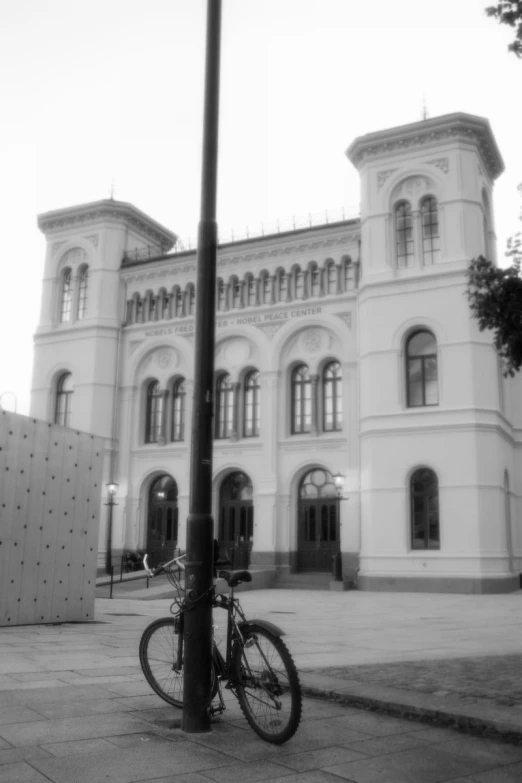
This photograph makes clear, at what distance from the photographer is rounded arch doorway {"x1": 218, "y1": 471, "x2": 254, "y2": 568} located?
31.3 m

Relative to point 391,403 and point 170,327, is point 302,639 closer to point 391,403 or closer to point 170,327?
point 391,403

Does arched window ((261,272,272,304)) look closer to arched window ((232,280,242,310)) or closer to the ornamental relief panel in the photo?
arched window ((232,280,242,310))

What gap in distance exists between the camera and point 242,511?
31938 mm

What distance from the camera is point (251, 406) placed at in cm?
3262

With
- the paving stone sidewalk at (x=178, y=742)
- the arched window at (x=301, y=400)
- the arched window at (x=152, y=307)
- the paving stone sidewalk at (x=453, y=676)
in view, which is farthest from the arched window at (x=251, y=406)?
the paving stone sidewalk at (x=178, y=742)

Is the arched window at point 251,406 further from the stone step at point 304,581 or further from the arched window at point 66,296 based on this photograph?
the arched window at point 66,296

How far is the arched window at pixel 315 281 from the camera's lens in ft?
104

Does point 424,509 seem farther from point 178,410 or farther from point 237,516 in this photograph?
point 178,410

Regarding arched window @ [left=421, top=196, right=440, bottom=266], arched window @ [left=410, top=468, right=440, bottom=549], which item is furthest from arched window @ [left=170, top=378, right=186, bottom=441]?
arched window @ [left=421, top=196, right=440, bottom=266]

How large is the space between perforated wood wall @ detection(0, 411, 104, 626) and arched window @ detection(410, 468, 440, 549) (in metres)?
14.7

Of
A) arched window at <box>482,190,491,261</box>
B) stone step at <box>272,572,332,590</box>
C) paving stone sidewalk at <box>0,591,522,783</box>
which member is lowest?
paving stone sidewalk at <box>0,591,522,783</box>

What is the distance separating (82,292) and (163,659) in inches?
1246

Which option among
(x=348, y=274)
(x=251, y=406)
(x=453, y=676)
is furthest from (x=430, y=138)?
(x=453, y=676)

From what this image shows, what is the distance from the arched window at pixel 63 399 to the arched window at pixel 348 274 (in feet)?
44.0
